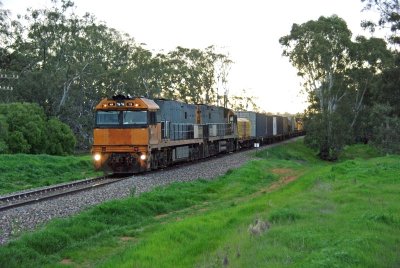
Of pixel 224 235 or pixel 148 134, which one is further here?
pixel 148 134

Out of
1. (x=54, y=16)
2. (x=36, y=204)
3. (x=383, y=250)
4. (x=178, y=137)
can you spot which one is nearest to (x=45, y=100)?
(x=54, y=16)

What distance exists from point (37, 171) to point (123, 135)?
5581 millimetres

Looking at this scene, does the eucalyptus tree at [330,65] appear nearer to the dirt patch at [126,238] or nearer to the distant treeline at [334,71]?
the distant treeline at [334,71]

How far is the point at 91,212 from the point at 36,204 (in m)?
3.18

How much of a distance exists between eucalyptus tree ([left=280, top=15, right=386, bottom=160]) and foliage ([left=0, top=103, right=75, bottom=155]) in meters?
26.7

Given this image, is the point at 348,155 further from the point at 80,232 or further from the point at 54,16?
the point at 80,232

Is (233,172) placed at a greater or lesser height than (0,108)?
lesser

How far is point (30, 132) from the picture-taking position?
1738 inches

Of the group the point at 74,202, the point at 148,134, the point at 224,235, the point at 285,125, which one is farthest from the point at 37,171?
the point at 285,125

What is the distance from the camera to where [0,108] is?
4488 centimetres

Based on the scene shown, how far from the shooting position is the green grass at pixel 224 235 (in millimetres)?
9133

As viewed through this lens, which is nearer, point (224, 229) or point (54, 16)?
point (224, 229)

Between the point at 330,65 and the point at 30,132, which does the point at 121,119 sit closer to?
the point at 30,132

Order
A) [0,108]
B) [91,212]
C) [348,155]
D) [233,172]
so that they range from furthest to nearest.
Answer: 1. [348,155]
2. [0,108]
3. [233,172]
4. [91,212]
